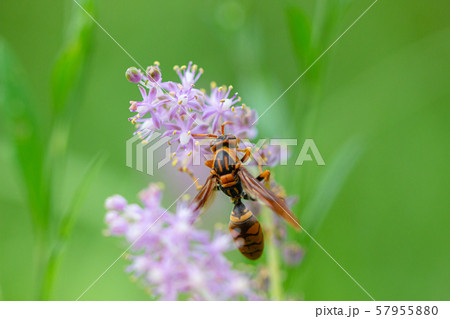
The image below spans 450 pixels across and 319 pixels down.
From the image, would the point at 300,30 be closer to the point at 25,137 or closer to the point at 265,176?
the point at 265,176

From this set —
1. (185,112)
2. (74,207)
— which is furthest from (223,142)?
(74,207)

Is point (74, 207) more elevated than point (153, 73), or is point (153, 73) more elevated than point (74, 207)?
point (153, 73)

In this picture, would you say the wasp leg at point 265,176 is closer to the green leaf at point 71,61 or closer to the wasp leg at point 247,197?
the wasp leg at point 247,197

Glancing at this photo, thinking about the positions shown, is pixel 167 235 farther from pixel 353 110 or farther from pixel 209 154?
pixel 353 110

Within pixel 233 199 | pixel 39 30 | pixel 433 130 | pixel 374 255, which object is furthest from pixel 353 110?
pixel 39 30

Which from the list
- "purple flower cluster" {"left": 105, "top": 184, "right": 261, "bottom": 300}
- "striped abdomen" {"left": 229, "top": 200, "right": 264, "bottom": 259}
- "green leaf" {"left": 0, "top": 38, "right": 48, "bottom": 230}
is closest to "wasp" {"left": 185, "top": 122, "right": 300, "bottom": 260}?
"striped abdomen" {"left": 229, "top": 200, "right": 264, "bottom": 259}

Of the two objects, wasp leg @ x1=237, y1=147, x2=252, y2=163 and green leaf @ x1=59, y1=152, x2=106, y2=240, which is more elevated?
wasp leg @ x1=237, y1=147, x2=252, y2=163

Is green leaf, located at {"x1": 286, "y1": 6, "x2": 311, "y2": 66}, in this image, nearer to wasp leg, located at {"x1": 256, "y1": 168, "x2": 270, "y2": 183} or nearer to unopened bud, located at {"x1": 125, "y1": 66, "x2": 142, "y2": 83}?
wasp leg, located at {"x1": 256, "y1": 168, "x2": 270, "y2": 183}
